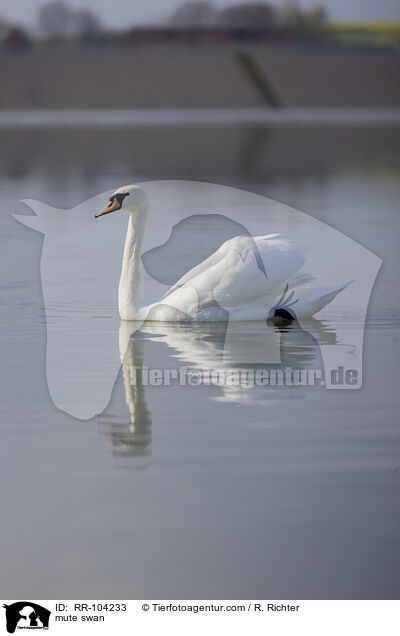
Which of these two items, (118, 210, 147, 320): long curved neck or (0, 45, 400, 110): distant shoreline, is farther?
(0, 45, 400, 110): distant shoreline

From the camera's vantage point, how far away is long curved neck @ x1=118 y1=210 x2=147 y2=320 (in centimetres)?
981

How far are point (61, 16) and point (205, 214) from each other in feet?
340

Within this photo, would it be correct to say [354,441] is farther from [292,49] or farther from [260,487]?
[292,49]

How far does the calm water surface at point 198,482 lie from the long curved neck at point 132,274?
0.27m

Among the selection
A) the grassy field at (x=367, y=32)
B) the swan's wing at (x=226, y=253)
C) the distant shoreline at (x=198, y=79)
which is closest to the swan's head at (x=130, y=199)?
the swan's wing at (x=226, y=253)

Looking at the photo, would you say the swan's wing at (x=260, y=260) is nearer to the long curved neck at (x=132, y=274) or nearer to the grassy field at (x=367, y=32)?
the long curved neck at (x=132, y=274)

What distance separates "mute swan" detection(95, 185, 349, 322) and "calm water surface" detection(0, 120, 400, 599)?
21cm

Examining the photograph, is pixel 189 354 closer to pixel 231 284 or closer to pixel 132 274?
pixel 231 284

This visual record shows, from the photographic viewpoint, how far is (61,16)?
119 meters

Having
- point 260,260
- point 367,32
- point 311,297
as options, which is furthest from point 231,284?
point 367,32

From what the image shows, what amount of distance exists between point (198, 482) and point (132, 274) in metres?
4.07

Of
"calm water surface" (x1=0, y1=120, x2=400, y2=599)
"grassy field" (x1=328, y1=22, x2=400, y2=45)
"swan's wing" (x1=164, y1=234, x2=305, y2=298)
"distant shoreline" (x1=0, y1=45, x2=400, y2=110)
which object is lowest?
"calm water surface" (x1=0, y1=120, x2=400, y2=599)
